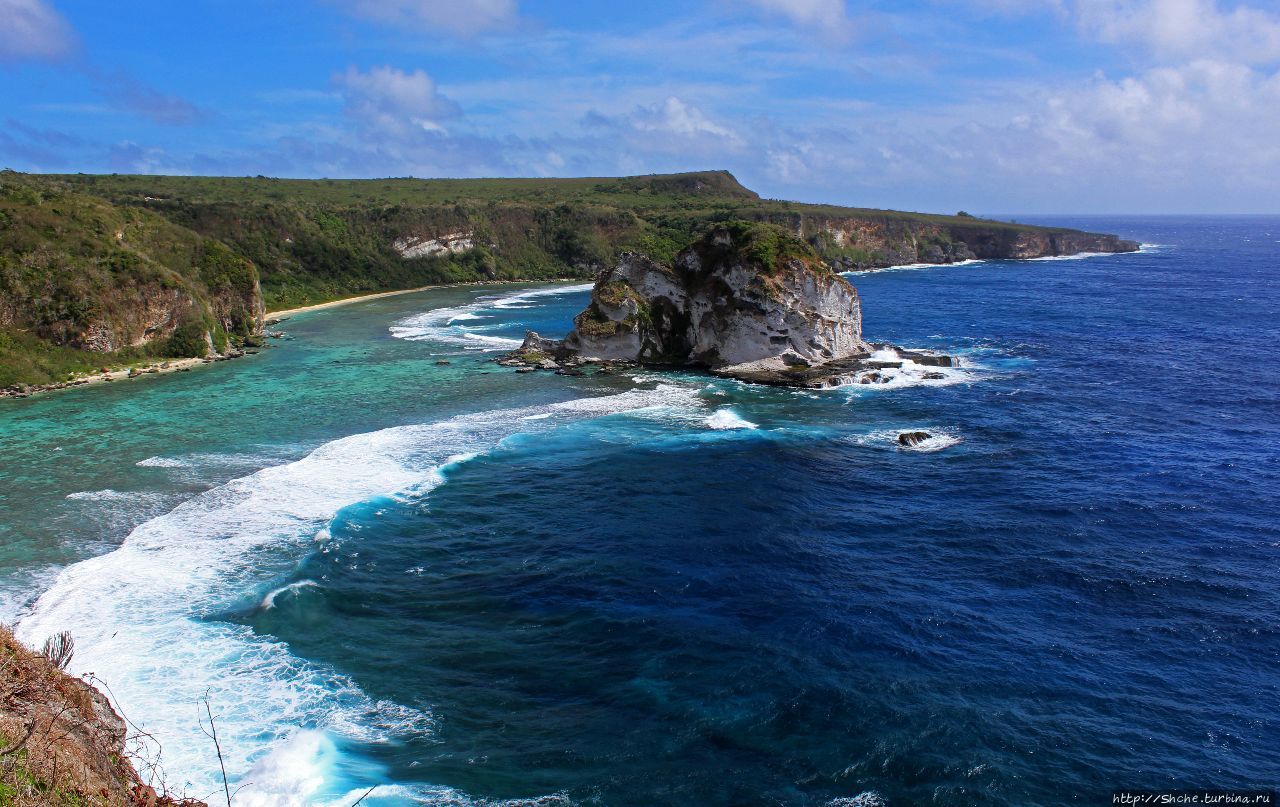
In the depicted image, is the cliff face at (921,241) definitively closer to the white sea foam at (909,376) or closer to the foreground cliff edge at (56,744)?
the white sea foam at (909,376)

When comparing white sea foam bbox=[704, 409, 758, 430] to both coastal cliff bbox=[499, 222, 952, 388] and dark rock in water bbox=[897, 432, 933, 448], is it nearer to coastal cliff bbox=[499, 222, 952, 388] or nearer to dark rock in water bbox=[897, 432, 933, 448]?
dark rock in water bbox=[897, 432, 933, 448]

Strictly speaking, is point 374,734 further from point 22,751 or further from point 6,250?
point 6,250

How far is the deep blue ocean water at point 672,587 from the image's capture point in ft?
64.0

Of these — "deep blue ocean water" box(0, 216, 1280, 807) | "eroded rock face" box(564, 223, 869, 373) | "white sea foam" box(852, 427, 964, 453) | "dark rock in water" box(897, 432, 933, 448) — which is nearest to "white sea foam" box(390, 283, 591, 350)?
"eroded rock face" box(564, 223, 869, 373)

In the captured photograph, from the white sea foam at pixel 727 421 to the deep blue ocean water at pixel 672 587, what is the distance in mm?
272

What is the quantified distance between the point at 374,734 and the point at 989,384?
50.1 metres

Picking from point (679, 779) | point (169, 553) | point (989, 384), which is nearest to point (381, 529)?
point (169, 553)

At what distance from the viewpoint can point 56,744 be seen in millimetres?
11172

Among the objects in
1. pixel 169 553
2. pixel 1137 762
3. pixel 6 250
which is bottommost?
pixel 1137 762

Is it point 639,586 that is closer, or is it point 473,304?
point 639,586

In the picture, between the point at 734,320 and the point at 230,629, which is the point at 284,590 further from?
the point at 734,320

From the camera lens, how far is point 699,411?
5194 centimetres

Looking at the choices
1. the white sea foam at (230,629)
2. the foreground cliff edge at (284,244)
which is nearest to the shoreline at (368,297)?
the foreground cliff edge at (284,244)

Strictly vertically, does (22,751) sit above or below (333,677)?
above
